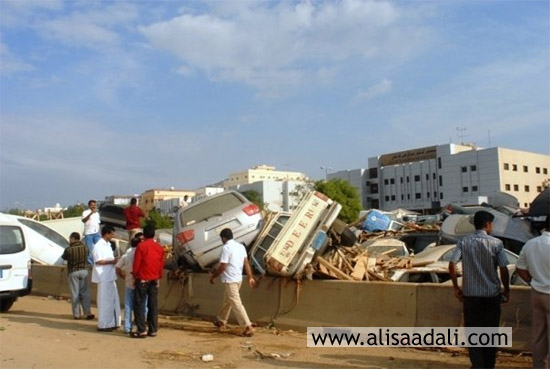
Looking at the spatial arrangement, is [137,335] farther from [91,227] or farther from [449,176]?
[449,176]

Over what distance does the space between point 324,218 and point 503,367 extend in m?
3.91

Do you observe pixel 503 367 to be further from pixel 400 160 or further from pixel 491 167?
pixel 400 160

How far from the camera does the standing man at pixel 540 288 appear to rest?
585 cm

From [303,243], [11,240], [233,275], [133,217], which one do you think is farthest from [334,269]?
[11,240]

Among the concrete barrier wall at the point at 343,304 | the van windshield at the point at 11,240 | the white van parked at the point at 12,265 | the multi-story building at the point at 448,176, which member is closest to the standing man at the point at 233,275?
the concrete barrier wall at the point at 343,304

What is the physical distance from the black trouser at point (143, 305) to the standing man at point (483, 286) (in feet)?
16.4

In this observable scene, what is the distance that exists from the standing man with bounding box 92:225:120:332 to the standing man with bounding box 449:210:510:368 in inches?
241

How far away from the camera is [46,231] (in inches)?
674

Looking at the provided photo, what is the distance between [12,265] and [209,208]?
441 centimetres

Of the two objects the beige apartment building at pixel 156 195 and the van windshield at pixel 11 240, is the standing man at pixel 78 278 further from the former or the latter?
the beige apartment building at pixel 156 195

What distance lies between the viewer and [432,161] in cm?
9519

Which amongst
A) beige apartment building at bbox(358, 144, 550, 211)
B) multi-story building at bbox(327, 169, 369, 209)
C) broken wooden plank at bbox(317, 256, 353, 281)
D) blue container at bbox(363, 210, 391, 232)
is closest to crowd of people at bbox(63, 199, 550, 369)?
broken wooden plank at bbox(317, 256, 353, 281)

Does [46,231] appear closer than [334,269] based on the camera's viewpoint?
No

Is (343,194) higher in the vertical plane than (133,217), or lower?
higher
